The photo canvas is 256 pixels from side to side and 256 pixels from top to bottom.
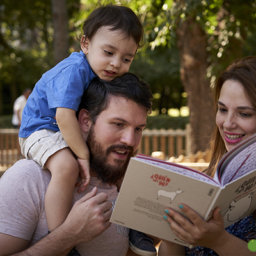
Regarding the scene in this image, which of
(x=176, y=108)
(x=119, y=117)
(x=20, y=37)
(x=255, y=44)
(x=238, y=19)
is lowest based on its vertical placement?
(x=176, y=108)

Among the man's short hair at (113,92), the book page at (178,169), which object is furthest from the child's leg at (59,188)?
the book page at (178,169)

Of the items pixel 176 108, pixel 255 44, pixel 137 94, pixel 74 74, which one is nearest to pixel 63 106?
pixel 74 74

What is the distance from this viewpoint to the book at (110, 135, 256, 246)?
1.73m

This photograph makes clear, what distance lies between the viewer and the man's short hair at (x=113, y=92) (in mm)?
2338

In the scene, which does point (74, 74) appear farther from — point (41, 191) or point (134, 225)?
point (134, 225)

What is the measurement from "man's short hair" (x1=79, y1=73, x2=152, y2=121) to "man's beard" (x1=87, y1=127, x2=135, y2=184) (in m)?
0.14

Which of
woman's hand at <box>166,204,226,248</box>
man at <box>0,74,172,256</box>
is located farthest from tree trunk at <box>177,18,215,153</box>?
woman's hand at <box>166,204,226,248</box>

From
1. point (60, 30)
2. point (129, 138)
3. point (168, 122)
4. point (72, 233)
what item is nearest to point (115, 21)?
point (129, 138)

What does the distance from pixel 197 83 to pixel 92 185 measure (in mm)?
6491

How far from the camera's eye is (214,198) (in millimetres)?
1753

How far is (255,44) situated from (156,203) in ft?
56.4

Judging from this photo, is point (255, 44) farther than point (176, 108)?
No

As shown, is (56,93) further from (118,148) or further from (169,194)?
(169,194)

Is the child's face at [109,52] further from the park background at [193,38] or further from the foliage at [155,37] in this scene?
the foliage at [155,37]
